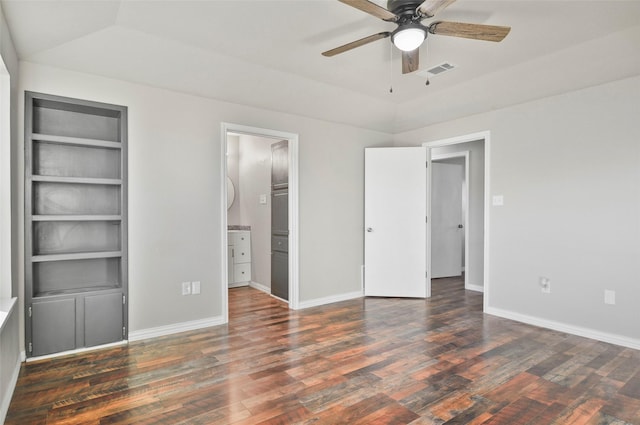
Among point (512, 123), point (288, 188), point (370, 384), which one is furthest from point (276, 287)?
point (512, 123)

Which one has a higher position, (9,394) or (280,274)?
(280,274)

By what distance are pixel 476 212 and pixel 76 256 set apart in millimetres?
5168

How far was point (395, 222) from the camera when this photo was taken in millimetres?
4996

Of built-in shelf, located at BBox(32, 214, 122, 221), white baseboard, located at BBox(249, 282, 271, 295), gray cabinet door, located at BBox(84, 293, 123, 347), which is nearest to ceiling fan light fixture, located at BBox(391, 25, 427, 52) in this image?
built-in shelf, located at BBox(32, 214, 122, 221)

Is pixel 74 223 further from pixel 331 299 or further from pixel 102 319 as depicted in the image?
pixel 331 299

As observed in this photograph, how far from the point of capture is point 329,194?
4770mm

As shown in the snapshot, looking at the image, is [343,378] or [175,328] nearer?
[343,378]

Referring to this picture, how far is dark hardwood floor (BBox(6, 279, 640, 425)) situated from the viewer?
6.89ft

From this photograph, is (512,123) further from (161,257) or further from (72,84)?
(72,84)

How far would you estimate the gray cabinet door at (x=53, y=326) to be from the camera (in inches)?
112

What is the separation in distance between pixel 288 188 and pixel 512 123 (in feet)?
8.82

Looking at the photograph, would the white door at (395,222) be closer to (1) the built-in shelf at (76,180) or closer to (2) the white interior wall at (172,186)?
(2) the white interior wall at (172,186)

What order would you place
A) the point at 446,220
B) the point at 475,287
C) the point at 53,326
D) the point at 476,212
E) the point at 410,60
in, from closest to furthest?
1. the point at 410,60
2. the point at 53,326
3. the point at 475,287
4. the point at 476,212
5. the point at 446,220

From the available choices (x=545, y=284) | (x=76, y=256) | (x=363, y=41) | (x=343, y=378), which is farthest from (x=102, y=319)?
(x=545, y=284)
